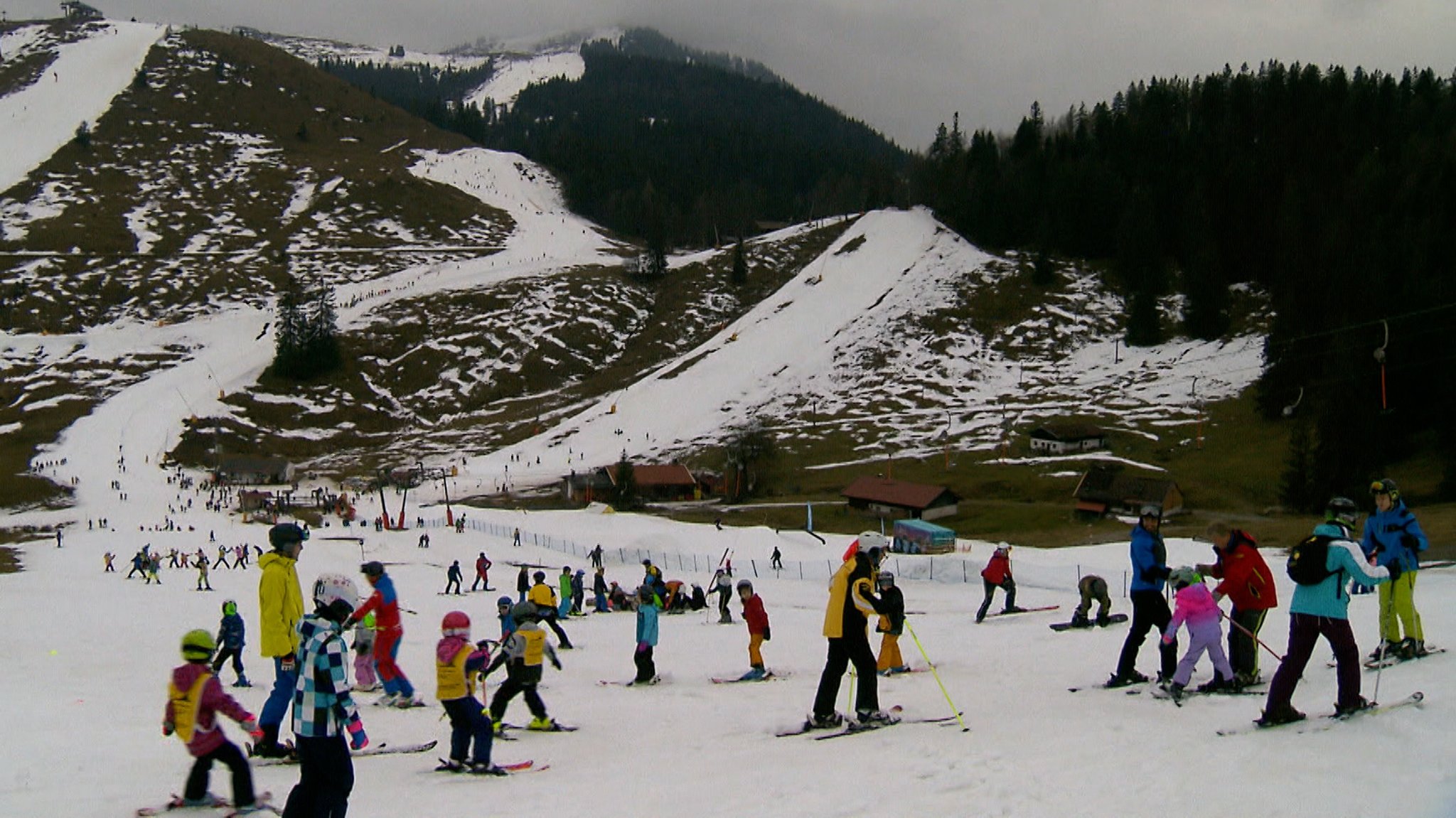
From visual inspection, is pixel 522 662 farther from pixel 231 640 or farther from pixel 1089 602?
pixel 1089 602

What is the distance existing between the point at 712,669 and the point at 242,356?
356 feet

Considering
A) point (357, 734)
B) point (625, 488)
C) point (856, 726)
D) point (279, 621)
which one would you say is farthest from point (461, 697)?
point (625, 488)

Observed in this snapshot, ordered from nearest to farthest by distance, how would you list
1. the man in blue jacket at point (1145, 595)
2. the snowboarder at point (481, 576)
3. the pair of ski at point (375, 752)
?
1. the pair of ski at point (375, 752)
2. the man in blue jacket at point (1145, 595)
3. the snowboarder at point (481, 576)

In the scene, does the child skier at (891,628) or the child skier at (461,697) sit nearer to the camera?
the child skier at (461,697)

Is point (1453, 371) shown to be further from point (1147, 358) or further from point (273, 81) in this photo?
point (273, 81)

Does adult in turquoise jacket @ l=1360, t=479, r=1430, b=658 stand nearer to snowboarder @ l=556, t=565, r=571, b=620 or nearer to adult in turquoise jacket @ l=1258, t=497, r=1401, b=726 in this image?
adult in turquoise jacket @ l=1258, t=497, r=1401, b=726

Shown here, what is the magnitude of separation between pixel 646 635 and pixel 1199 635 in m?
8.40

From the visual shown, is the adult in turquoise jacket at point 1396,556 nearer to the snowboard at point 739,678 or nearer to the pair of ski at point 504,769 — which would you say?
the snowboard at point 739,678

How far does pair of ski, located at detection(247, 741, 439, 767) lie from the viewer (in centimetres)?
948

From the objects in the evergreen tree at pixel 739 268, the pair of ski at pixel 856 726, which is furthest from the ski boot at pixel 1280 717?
the evergreen tree at pixel 739 268

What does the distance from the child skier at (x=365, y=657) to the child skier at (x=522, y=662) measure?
309 cm

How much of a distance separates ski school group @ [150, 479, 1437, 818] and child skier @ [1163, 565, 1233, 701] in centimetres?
2

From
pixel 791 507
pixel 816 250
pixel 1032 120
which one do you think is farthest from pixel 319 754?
pixel 1032 120

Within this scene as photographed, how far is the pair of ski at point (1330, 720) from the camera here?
824cm
